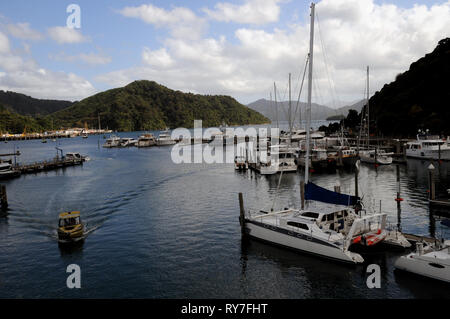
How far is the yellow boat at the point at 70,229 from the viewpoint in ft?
98.3

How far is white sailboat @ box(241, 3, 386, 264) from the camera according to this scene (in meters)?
24.0

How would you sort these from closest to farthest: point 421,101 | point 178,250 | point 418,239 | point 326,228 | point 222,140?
point 326,228, point 418,239, point 178,250, point 421,101, point 222,140

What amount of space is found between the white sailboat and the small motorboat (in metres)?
2.93

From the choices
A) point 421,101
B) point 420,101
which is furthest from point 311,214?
point 420,101

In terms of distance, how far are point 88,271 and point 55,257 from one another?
4660mm

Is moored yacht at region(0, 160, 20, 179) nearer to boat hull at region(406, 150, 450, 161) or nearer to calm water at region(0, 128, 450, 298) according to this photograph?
calm water at region(0, 128, 450, 298)

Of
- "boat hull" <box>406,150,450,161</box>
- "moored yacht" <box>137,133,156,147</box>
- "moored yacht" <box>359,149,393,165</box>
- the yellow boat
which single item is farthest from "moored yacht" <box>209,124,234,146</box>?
the yellow boat

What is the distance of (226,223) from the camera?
115 ft

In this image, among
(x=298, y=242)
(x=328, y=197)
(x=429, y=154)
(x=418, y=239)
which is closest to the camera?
(x=298, y=242)

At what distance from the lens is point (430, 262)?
67.7 ft

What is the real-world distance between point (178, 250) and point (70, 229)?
34.9ft

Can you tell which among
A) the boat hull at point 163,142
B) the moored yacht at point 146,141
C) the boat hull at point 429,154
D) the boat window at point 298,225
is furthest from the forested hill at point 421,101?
the moored yacht at point 146,141

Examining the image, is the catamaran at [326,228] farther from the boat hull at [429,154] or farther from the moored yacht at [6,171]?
the moored yacht at [6,171]

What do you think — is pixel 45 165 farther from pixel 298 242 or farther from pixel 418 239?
pixel 418 239
